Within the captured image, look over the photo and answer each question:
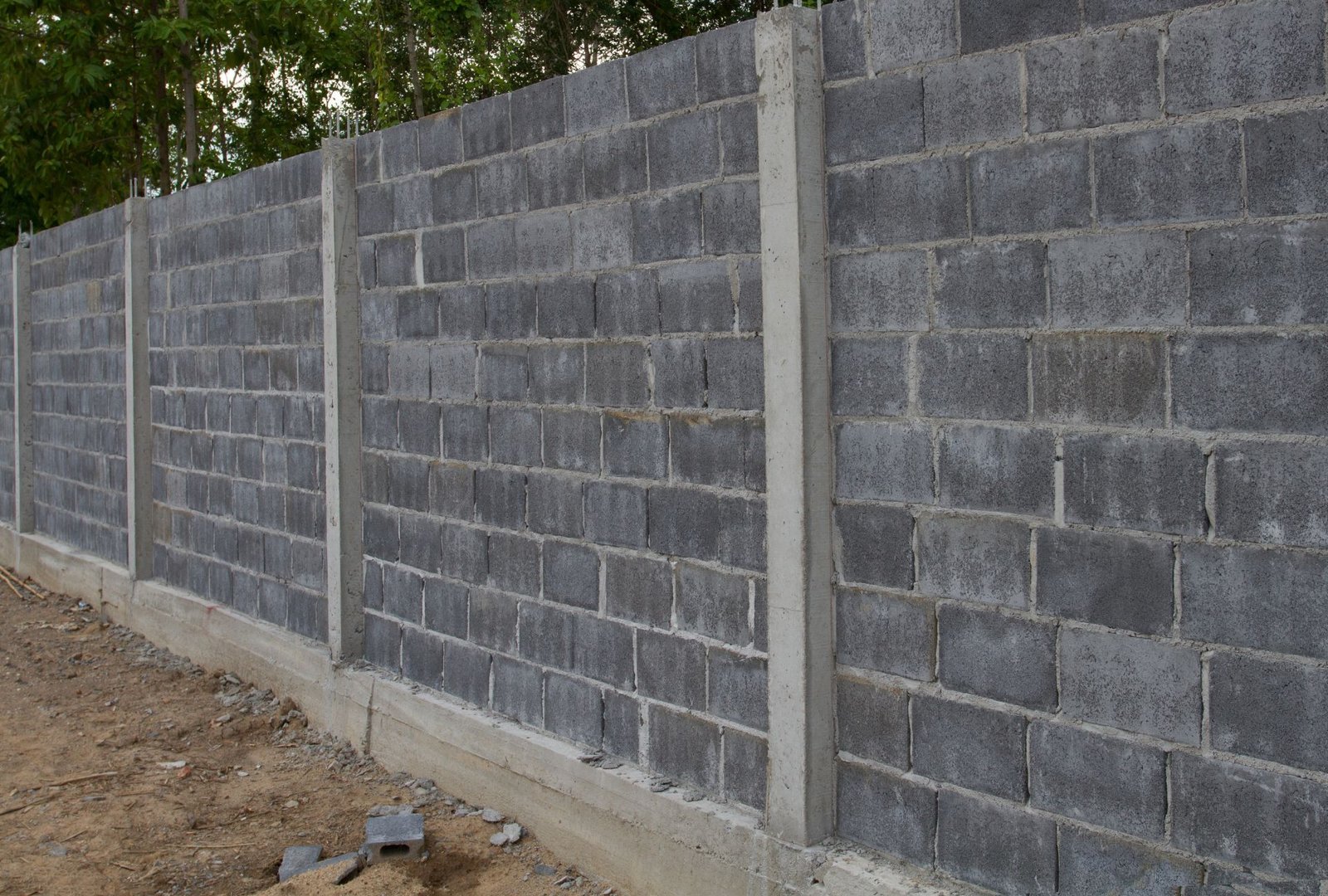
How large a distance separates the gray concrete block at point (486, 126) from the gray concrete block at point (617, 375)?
1048 mm

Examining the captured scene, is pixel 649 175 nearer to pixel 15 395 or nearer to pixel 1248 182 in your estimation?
pixel 1248 182

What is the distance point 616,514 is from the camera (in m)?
4.43

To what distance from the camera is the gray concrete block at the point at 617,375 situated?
4312 mm

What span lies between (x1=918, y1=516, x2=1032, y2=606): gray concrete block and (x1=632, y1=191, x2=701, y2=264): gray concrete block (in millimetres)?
1281

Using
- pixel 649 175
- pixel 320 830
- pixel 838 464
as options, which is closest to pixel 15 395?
pixel 320 830

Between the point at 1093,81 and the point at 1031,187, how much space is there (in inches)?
11.2

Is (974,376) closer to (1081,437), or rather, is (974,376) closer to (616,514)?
(1081,437)

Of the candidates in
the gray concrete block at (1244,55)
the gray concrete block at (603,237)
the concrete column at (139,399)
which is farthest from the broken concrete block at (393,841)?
the concrete column at (139,399)

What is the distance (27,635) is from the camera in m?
8.73

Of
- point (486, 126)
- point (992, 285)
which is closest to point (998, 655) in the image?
point (992, 285)

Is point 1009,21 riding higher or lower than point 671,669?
higher

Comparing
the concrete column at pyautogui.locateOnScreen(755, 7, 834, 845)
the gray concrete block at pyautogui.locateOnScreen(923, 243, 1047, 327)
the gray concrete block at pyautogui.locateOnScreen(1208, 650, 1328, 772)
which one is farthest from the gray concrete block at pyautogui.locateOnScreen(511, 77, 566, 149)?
the gray concrete block at pyautogui.locateOnScreen(1208, 650, 1328, 772)

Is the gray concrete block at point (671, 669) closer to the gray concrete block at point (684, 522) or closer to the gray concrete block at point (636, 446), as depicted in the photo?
the gray concrete block at point (684, 522)

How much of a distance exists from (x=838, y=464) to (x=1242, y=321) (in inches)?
47.6
